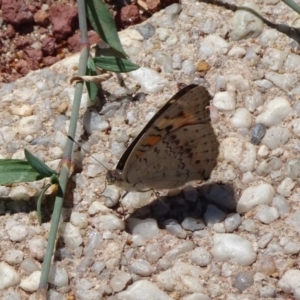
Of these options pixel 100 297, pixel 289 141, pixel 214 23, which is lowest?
pixel 100 297

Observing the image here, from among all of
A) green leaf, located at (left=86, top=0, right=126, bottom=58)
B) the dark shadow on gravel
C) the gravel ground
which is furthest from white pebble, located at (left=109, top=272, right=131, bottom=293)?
the dark shadow on gravel

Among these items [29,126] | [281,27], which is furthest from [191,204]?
[281,27]

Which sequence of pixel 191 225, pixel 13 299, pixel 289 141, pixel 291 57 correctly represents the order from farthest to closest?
1. pixel 291 57
2. pixel 289 141
3. pixel 191 225
4. pixel 13 299

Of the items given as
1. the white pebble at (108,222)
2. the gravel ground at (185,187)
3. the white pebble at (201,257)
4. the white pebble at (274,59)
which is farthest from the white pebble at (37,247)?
the white pebble at (274,59)

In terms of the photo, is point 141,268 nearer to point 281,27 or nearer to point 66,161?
point 66,161

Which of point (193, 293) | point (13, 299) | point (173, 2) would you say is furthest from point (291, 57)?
point (13, 299)

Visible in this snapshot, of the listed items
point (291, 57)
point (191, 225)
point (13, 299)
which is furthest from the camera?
point (291, 57)

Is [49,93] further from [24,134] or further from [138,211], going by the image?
[138,211]
